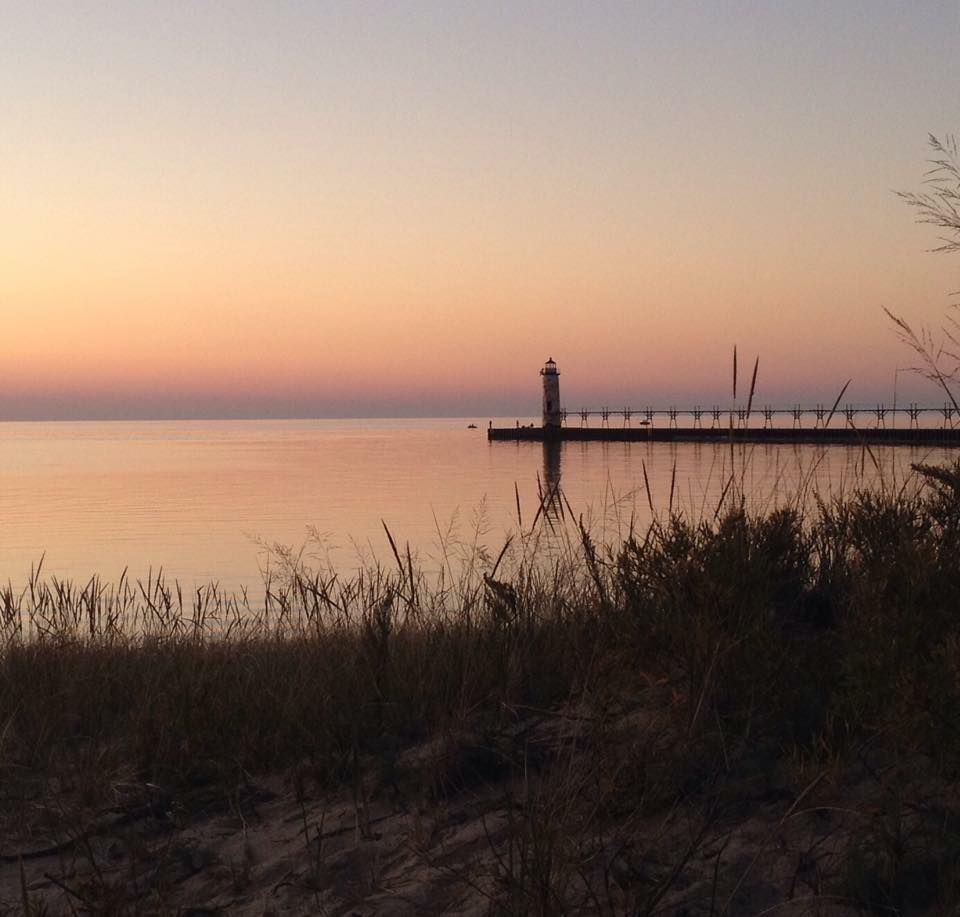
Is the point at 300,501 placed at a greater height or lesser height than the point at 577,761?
lesser

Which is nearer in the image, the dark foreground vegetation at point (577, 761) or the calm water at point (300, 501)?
the dark foreground vegetation at point (577, 761)

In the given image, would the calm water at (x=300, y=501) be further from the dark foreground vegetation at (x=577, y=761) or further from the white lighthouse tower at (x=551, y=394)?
the white lighthouse tower at (x=551, y=394)

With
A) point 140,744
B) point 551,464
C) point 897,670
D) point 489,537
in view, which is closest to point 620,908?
point 897,670

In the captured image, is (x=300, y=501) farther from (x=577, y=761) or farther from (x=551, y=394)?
(x=551, y=394)

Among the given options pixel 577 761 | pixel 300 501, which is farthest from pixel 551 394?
pixel 577 761

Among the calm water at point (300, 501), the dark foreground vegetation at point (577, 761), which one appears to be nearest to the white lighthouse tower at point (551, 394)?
the calm water at point (300, 501)

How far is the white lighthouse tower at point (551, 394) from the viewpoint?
83.4 m

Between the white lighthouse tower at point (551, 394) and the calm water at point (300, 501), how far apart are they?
16877 millimetres

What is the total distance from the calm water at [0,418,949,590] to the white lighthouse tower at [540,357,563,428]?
16877 millimetres

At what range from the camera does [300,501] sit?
118 feet

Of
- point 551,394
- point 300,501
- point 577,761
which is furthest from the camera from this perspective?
point 551,394

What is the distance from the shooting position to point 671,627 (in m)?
4.16

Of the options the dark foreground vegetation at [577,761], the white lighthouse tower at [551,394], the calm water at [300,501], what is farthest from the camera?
the white lighthouse tower at [551,394]

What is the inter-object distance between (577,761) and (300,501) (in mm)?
33075
